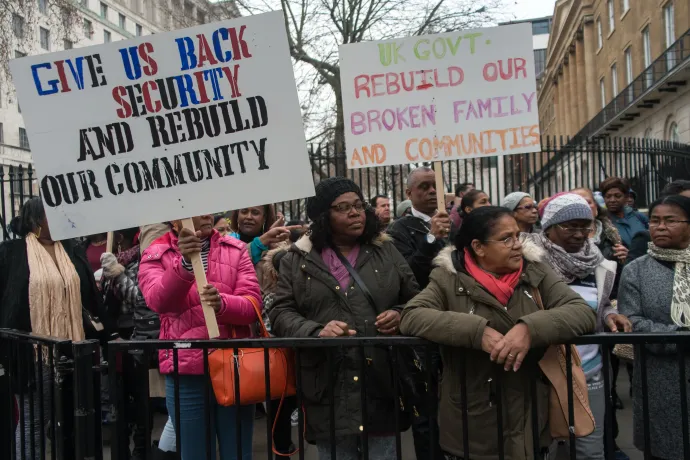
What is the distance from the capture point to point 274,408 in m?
4.32

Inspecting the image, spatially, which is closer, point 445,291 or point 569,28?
point 445,291

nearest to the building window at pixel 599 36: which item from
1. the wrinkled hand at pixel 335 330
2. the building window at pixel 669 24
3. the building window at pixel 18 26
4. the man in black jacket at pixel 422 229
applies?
the building window at pixel 669 24

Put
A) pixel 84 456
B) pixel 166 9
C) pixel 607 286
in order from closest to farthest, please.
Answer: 1. pixel 84 456
2. pixel 607 286
3. pixel 166 9

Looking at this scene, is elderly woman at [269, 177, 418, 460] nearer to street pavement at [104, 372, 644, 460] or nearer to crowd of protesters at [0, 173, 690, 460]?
crowd of protesters at [0, 173, 690, 460]

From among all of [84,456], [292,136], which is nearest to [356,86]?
[292,136]

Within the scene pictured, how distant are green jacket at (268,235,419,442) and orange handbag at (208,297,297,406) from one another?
0.11 m

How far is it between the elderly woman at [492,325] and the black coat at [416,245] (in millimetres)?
927

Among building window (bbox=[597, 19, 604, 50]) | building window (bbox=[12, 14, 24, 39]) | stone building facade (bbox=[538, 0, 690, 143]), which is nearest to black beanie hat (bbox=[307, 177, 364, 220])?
building window (bbox=[12, 14, 24, 39])

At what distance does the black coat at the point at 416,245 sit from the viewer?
3793 millimetres

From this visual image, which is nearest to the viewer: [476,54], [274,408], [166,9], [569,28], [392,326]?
[392,326]

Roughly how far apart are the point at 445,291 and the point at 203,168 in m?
→ 1.31

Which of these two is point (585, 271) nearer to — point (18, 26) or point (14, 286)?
point (14, 286)

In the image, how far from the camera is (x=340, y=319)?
9.78ft

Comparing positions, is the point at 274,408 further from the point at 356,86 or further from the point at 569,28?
the point at 569,28
